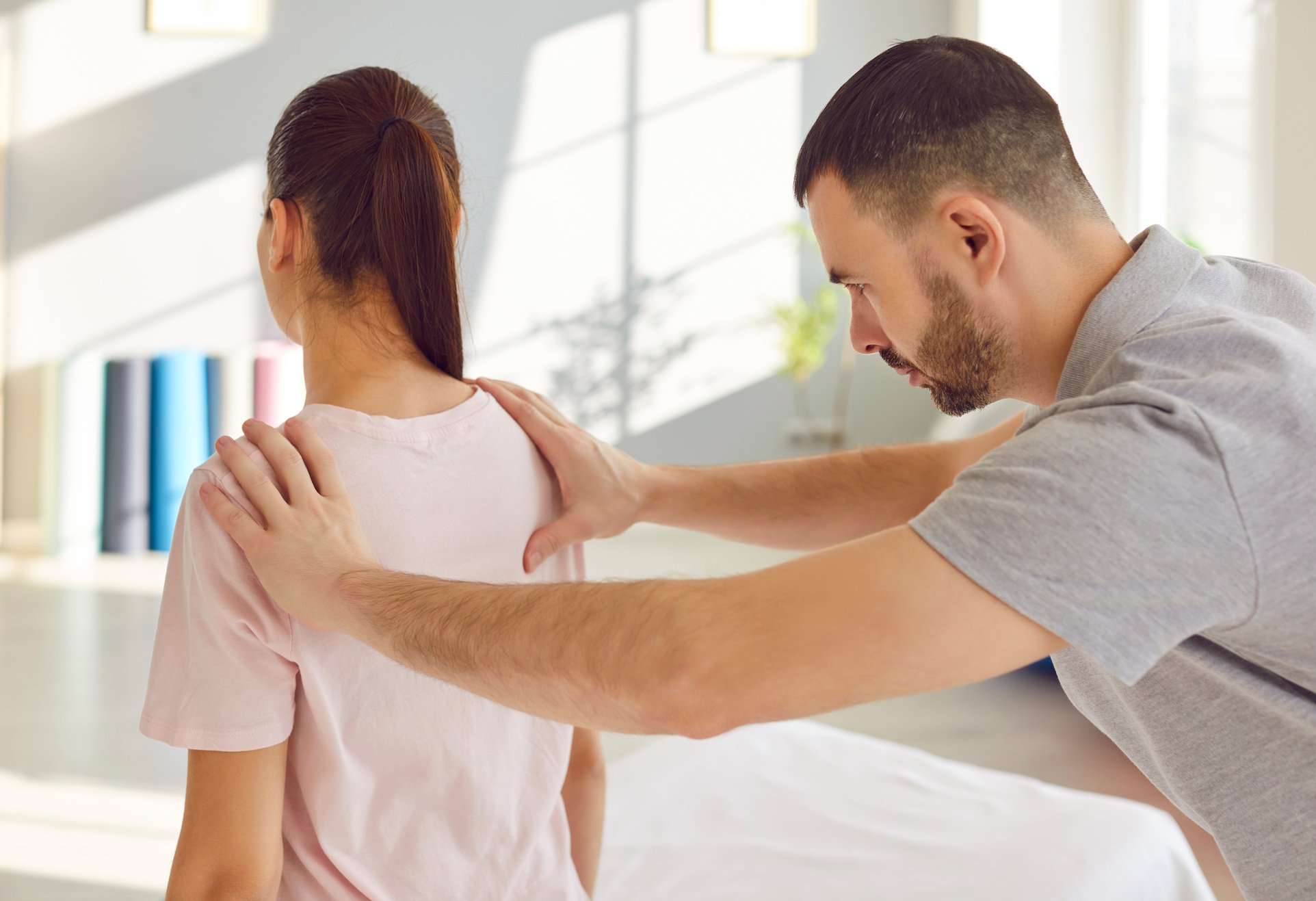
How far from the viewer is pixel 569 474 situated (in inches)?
54.4

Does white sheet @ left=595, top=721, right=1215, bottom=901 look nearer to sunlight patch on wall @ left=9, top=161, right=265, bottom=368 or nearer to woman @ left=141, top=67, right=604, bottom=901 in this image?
woman @ left=141, top=67, right=604, bottom=901

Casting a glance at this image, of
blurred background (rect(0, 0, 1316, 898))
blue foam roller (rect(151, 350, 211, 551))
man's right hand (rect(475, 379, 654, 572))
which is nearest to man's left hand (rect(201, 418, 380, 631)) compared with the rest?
man's right hand (rect(475, 379, 654, 572))

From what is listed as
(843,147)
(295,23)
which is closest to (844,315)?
(295,23)

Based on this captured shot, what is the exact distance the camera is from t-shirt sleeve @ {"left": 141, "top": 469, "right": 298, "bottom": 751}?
1.00 metres

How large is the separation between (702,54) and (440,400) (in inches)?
220

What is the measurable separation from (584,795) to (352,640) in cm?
52

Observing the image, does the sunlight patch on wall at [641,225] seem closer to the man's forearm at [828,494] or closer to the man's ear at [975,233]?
the man's forearm at [828,494]

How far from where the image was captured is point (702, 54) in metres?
6.32

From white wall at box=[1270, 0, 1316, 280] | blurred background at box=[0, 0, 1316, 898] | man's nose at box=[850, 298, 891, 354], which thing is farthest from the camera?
blurred background at box=[0, 0, 1316, 898]

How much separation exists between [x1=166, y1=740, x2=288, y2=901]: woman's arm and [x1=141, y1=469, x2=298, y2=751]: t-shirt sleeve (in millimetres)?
19

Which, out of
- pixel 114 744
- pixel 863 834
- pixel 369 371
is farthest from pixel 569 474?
pixel 114 744

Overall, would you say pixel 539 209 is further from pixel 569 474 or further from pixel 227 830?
pixel 227 830

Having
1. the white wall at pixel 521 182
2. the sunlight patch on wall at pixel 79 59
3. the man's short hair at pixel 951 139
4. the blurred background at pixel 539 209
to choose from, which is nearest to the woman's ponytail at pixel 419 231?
the man's short hair at pixel 951 139

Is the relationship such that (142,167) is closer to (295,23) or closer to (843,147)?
(295,23)
